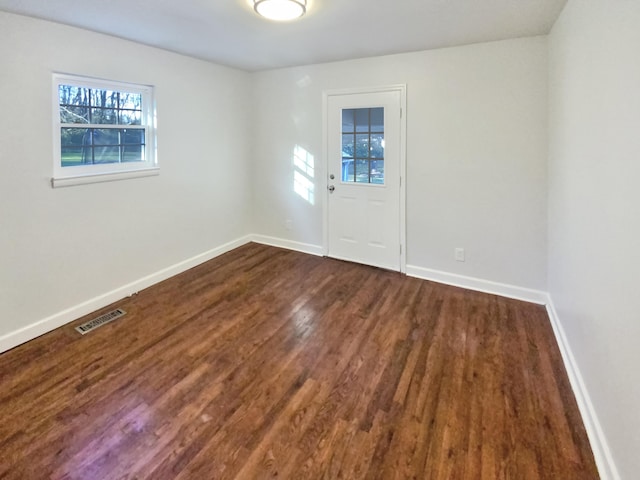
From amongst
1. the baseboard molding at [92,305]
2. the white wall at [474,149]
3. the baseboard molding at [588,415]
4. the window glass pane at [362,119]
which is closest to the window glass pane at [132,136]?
the baseboard molding at [92,305]

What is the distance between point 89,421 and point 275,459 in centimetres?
108

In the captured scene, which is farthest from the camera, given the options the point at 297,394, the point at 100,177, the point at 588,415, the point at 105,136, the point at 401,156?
the point at 401,156

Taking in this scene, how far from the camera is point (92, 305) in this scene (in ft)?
10.4

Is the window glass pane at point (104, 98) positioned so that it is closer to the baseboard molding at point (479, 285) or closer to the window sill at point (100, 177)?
the window sill at point (100, 177)

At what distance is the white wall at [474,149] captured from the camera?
314 cm

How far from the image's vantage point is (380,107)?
3854 millimetres

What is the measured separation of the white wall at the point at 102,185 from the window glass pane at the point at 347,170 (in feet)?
4.93

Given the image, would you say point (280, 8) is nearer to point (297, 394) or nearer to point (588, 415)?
point (297, 394)

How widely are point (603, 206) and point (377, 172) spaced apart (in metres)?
2.49

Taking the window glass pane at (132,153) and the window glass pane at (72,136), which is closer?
the window glass pane at (72,136)

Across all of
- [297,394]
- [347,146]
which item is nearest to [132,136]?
[347,146]

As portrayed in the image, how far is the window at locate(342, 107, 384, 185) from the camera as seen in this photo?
3934mm

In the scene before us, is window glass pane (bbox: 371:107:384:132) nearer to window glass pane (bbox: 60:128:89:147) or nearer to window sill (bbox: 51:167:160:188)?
window sill (bbox: 51:167:160:188)

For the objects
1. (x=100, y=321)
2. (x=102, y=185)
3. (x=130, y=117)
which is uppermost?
(x=130, y=117)
